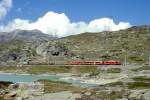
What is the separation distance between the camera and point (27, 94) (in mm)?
50750

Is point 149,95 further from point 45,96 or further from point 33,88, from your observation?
point 33,88

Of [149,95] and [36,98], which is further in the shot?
[36,98]

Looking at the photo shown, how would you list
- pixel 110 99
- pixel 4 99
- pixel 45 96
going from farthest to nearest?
pixel 4 99, pixel 45 96, pixel 110 99

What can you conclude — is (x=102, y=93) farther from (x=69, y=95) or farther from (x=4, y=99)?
(x=4, y=99)

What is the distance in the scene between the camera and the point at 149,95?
42188mm

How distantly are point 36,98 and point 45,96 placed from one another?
131 cm

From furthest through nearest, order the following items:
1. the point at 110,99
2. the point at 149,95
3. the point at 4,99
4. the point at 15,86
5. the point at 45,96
A: 1. the point at 15,86
2. the point at 4,99
3. the point at 45,96
4. the point at 110,99
5. the point at 149,95

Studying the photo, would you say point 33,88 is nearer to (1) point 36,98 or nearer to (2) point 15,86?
(1) point 36,98

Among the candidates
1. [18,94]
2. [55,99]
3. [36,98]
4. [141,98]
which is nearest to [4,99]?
[18,94]

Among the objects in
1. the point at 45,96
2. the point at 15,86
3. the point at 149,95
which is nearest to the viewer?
the point at 149,95

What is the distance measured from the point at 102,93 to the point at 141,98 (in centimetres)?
926

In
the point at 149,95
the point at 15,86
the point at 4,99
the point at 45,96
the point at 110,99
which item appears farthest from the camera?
the point at 15,86

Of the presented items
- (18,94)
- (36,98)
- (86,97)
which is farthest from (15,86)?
(86,97)

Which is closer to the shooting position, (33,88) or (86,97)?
(86,97)
